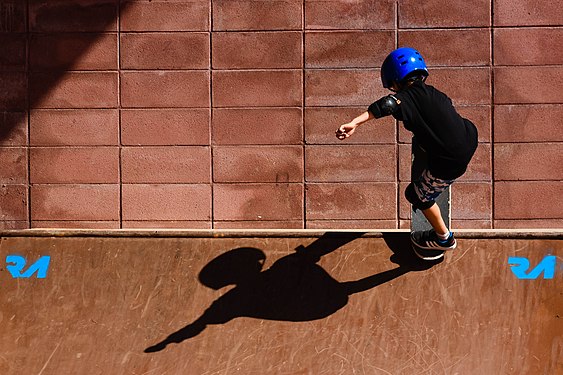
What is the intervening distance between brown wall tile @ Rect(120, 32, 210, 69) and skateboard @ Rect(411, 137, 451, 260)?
1775 millimetres

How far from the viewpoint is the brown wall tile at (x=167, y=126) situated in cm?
475

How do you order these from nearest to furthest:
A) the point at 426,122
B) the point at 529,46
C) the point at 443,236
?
the point at 426,122, the point at 443,236, the point at 529,46

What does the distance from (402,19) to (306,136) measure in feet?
3.63

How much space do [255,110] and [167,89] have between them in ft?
2.22

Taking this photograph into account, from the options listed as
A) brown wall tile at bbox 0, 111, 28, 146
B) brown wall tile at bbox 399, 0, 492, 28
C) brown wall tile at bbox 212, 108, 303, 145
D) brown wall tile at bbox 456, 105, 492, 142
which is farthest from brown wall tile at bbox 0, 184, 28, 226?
brown wall tile at bbox 456, 105, 492, 142

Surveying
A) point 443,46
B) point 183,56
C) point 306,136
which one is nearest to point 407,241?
point 306,136

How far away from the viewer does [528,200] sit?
4.68 metres

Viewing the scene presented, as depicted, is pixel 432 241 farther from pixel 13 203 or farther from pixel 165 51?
pixel 13 203

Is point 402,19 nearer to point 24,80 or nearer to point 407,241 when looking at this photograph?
point 407,241

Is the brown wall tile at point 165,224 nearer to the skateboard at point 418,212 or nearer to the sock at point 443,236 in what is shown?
the skateboard at point 418,212

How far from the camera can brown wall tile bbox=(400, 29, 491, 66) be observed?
4.66 m

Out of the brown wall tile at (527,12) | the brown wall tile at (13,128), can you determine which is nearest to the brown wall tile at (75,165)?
the brown wall tile at (13,128)

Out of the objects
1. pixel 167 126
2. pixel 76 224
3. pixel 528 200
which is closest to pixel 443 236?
pixel 528 200

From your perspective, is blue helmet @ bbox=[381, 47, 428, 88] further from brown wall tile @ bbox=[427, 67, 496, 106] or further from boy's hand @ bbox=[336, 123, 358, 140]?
brown wall tile @ bbox=[427, 67, 496, 106]
